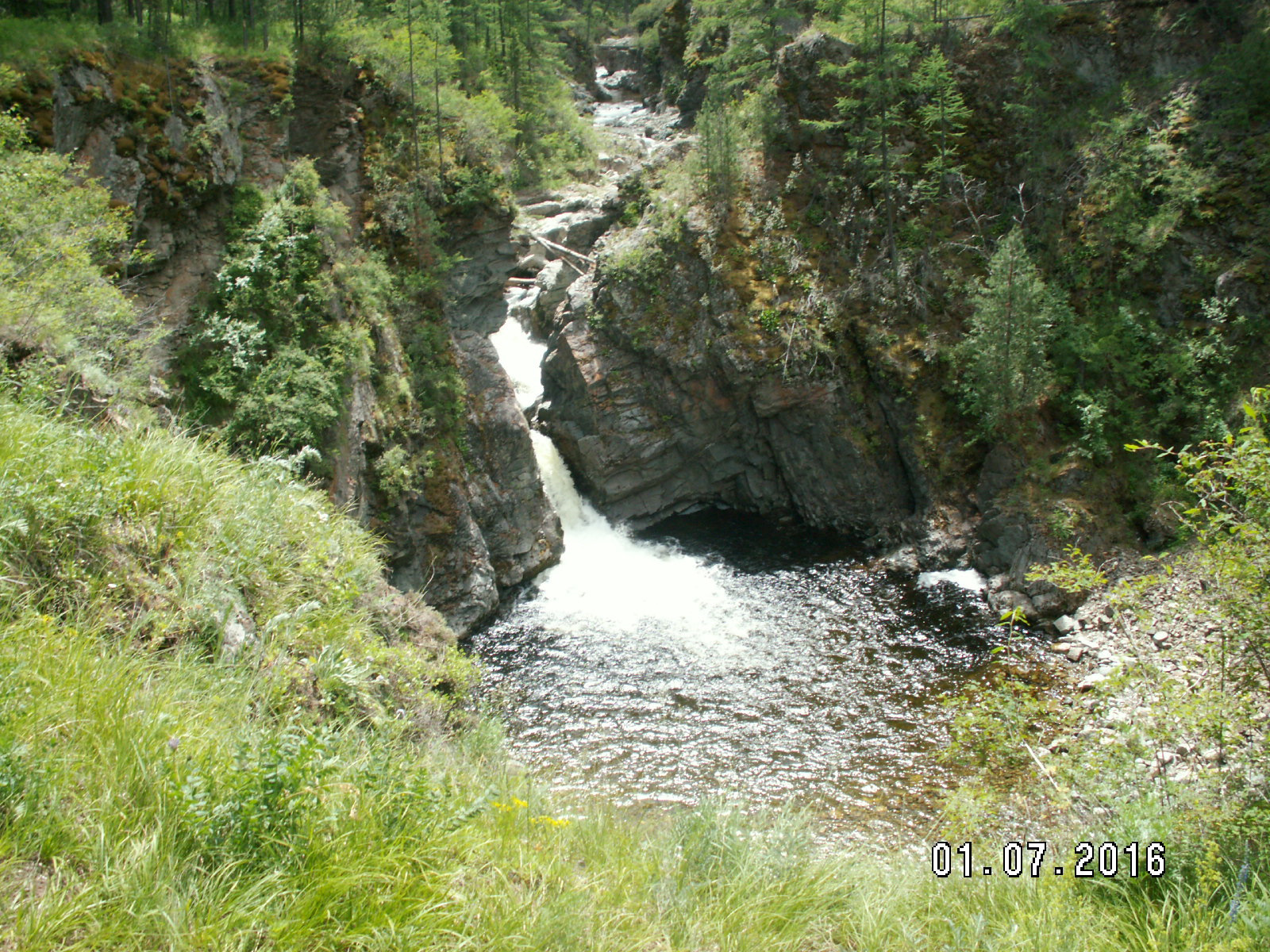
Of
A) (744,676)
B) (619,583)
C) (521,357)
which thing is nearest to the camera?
(744,676)

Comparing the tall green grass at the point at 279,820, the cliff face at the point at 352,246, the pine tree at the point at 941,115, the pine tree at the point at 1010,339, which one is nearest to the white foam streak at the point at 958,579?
the pine tree at the point at 1010,339

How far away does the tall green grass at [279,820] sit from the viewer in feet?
8.39

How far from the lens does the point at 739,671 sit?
14352mm

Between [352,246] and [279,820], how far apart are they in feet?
52.4

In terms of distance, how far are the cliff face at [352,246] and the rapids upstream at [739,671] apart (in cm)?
197

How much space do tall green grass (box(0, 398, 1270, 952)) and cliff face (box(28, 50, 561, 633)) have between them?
581 centimetres

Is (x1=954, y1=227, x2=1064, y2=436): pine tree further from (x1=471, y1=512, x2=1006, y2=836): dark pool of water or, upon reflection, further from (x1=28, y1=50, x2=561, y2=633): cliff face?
(x1=28, y1=50, x2=561, y2=633): cliff face

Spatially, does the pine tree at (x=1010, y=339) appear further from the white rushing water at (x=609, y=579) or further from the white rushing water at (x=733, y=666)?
the white rushing water at (x=609, y=579)

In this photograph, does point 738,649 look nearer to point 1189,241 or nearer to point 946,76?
point 1189,241

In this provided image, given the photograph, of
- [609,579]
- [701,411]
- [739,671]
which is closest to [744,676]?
[739,671]

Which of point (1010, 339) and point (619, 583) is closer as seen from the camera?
point (1010, 339)

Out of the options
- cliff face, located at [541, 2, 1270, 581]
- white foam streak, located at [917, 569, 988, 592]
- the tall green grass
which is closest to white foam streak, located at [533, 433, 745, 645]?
cliff face, located at [541, 2, 1270, 581]

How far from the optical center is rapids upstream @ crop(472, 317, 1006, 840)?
37.3 ft

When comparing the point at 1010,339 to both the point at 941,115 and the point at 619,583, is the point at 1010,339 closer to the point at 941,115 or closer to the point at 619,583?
the point at 941,115
